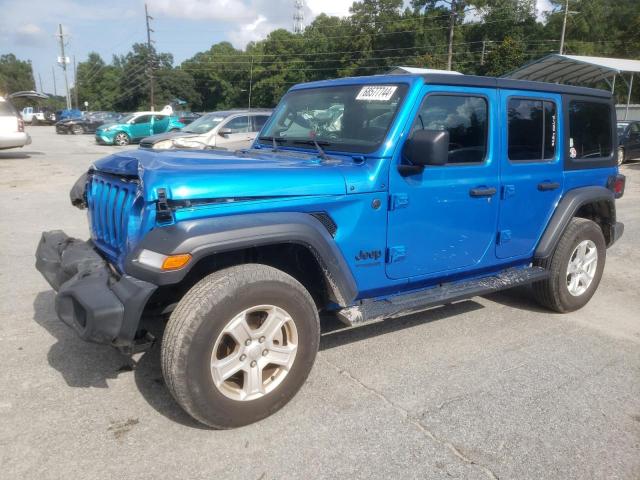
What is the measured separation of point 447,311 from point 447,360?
3.23ft

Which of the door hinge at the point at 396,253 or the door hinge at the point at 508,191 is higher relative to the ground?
the door hinge at the point at 508,191

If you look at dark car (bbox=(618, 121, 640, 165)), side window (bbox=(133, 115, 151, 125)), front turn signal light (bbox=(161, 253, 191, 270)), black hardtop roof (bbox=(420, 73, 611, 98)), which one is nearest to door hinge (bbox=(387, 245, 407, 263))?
black hardtop roof (bbox=(420, 73, 611, 98))

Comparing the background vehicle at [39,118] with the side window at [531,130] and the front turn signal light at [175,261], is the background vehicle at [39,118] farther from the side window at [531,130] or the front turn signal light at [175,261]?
the front turn signal light at [175,261]

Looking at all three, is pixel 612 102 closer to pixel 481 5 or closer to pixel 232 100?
pixel 481 5

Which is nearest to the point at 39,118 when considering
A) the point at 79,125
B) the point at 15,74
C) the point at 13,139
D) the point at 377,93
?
the point at 79,125

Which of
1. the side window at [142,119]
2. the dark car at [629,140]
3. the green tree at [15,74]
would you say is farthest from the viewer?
the green tree at [15,74]

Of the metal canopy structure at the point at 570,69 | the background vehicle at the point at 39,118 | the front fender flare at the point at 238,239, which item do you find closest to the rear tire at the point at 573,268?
the front fender flare at the point at 238,239

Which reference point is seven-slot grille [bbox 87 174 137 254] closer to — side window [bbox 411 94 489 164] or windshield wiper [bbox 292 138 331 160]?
windshield wiper [bbox 292 138 331 160]

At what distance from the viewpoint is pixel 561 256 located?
4465mm

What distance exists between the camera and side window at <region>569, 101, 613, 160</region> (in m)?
4.50

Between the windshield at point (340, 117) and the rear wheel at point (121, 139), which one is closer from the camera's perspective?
the windshield at point (340, 117)

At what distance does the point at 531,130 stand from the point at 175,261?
3.06 meters

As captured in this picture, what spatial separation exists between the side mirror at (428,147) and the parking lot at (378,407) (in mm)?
1450

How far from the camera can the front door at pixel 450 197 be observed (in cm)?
338
